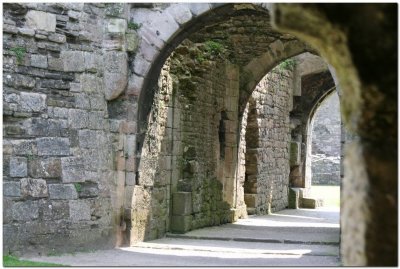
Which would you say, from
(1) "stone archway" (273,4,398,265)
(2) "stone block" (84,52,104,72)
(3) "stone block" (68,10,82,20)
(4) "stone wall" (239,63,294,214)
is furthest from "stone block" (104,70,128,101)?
(1) "stone archway" (273,4,398,265)

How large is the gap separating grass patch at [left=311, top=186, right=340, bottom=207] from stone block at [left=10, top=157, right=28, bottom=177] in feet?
45.4

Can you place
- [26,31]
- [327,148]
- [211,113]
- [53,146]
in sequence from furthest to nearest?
1. [327,148]
2. [211,113]
3. [53,146]
4. [26,31]

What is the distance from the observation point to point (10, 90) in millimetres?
7664

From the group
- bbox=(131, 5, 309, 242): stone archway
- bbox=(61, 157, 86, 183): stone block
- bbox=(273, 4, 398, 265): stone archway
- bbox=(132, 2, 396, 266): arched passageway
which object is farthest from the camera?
bbox=(131, 5, 309, 242): stone archway

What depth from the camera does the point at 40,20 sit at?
7879 millimetres

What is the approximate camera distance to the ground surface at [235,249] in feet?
25.0

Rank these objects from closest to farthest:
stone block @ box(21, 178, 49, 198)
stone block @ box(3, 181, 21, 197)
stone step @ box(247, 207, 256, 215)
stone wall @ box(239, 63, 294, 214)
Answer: stone block @ box(3, 181, 21, 197)
stone block @ box(21, 178, 49, 198)
stone step @ box(247, 207, 256, 215)
stone wall @ box(239, 63, 294, 214)

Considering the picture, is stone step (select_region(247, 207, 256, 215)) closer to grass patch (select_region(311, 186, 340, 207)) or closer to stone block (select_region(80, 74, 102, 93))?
grass patch (select_region(311, 186, 340, 207))

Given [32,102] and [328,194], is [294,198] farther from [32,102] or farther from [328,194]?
[32,102]

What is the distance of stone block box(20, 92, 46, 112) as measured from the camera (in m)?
7.74

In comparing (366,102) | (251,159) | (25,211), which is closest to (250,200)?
(251,159)

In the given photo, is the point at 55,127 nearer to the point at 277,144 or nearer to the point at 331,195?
the point at 277,144

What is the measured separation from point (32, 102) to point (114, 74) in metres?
1.14

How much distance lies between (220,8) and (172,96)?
234 cm
